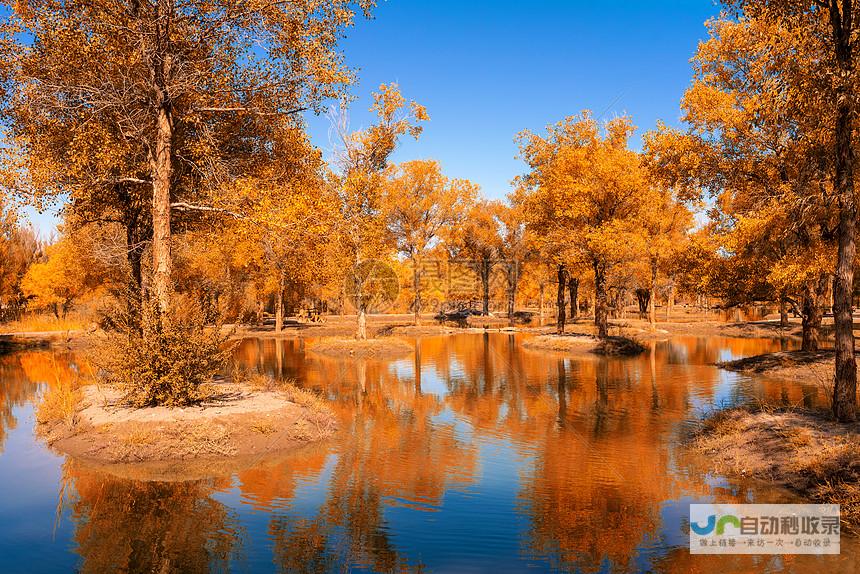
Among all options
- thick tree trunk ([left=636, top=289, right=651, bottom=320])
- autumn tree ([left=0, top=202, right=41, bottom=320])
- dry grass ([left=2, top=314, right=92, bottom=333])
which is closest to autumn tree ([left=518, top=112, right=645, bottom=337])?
thick tree trunk ([left=636, top=289, right=651, bottom=320])

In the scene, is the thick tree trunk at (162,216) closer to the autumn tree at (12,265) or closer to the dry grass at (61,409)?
the dry grass at (61,409)

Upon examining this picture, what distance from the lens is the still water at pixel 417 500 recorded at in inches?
332

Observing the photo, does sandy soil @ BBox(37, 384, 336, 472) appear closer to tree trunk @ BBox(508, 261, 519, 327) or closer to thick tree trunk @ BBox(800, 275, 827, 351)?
thick tree trunk @ BBox(800, 275, 827, 351)

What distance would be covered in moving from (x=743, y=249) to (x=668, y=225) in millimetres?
31090

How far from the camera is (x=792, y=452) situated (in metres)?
12.4

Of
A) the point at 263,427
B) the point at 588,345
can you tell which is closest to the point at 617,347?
the point at 588,345

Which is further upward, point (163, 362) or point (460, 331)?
point (163, 362)

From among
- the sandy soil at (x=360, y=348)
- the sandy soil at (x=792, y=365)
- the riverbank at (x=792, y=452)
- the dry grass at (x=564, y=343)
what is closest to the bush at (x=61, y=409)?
the riverbank at (x=792, y=452)

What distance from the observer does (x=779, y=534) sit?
9453 mm

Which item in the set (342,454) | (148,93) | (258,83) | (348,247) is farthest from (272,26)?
(348,247)

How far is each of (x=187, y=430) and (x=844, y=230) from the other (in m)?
15.5

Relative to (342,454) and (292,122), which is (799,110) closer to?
(342,454)

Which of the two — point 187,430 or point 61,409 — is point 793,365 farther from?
point 61,409

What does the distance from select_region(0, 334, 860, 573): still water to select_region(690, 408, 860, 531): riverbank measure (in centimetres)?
65
